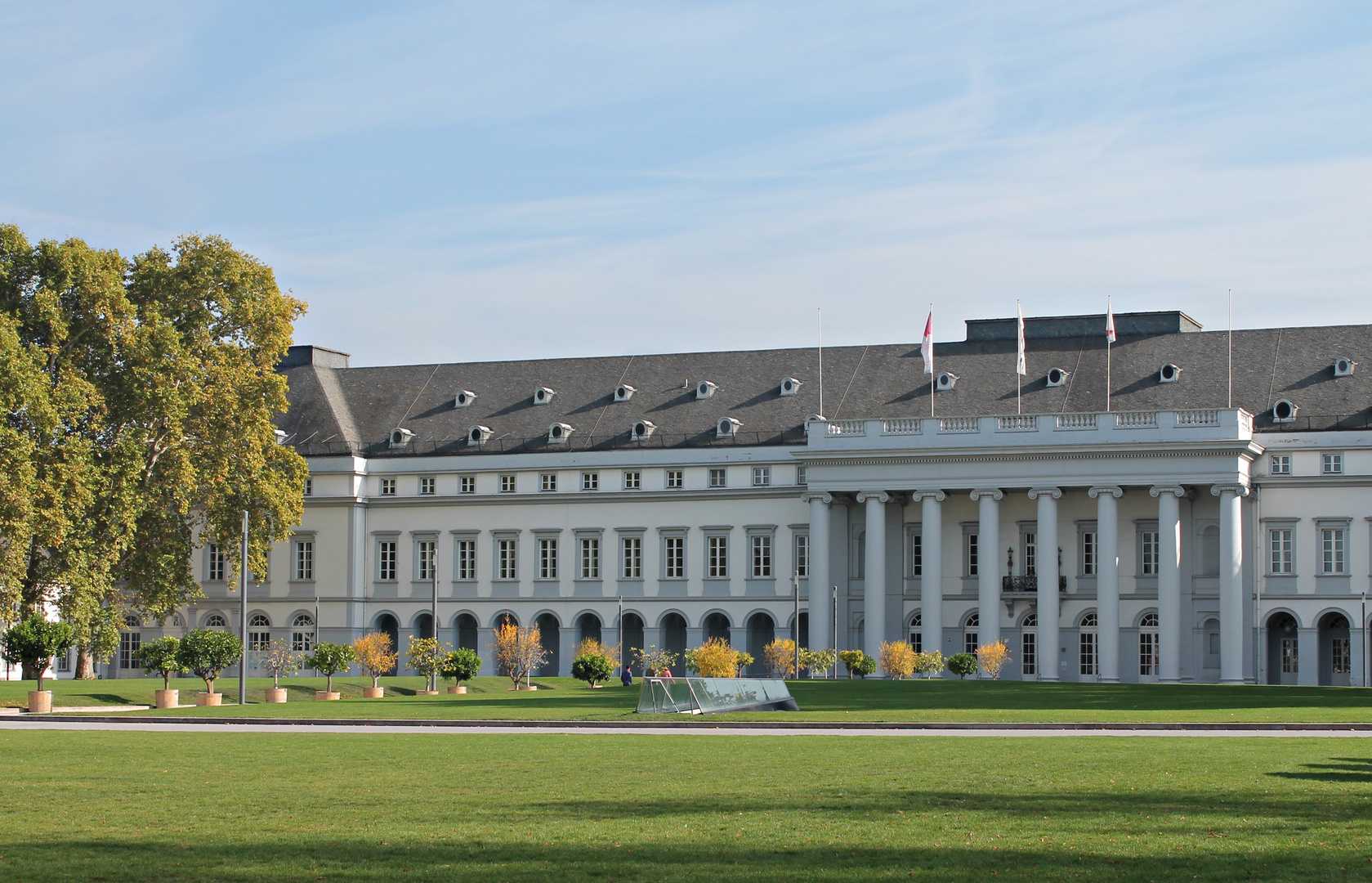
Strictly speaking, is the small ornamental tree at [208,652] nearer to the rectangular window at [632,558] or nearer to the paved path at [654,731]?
the paved path at [654,731]

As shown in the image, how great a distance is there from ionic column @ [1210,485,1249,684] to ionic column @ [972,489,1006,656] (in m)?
9.03

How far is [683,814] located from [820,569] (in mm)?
61027

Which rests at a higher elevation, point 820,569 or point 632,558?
point 632,558

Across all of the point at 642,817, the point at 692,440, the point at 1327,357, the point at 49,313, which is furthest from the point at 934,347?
the point at 642,817

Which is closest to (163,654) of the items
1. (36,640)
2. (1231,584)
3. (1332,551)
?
(36,640)

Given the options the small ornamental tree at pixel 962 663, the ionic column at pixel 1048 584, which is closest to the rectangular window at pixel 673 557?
the small ornamental tree at pixel 962 663

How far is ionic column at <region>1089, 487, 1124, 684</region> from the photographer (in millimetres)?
75125

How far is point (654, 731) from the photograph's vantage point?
36.9m

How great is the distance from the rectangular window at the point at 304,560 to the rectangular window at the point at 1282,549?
144 feet

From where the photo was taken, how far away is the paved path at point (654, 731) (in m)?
35.5

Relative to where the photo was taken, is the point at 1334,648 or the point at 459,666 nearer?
the point at 459,666

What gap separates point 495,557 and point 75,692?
3582cm

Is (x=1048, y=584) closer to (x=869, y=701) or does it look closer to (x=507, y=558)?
(x=507, y=558)

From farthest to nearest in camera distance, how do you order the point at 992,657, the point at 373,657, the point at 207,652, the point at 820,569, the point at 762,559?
the point at 762,559
the point at 820,569
the point at 992,657
the point at 373,657
the point at 207,652
